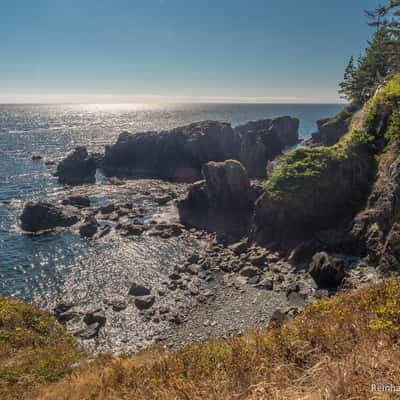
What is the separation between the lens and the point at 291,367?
672cm

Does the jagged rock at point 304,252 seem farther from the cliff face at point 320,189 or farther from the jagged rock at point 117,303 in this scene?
the jagged rock at point 117,303

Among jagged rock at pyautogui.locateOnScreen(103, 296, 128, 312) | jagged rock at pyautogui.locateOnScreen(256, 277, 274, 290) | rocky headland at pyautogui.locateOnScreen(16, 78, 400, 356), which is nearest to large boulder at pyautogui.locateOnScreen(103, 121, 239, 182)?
rocky headland at pyautogui.locateOnScreen(16, 78, 400, 356)

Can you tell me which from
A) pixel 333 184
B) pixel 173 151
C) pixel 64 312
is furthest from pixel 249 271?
pixel 173 151

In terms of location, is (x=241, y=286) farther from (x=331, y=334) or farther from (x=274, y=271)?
(x=331, y=334)

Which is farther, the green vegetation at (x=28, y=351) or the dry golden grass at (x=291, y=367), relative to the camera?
the green vegetation at (x=28, y=351)

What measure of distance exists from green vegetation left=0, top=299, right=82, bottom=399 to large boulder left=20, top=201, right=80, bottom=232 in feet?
84.7

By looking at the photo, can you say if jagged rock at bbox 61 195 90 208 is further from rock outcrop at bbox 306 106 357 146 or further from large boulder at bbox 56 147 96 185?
rock outcrop at bbox 306 106 357 146

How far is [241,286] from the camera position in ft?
88.5

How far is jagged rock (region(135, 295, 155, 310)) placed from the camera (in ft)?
82.2

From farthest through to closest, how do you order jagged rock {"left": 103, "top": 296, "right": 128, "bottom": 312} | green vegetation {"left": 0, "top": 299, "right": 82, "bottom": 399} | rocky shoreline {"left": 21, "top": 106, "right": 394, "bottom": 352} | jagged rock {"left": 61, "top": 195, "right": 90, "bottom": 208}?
1. jagged rock {"left": 61, "top": 195, "right": 90, "bottom": 208}
2. jagged rock {"left": 103, "top": 296, "right": 128, "bottom": 312}
3. rocky shoreline {"left": 21, "top": 106, "right": 394, "bottom": 352}
4. green vegetation {"left": 0, "top": 299, "right": 82, "bottom": 399}

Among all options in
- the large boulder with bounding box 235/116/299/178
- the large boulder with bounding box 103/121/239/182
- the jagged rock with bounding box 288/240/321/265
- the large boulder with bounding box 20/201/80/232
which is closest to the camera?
the jagged rock with bounding box 288/240/321/265

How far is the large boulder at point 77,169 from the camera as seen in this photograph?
2832 inches

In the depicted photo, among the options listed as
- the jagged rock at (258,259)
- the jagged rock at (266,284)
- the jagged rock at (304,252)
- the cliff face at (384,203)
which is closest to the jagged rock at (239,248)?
the jagged rock at (258,259)

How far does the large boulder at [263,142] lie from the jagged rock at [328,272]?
149ft
